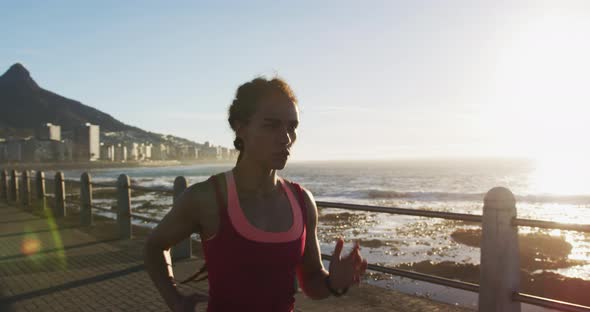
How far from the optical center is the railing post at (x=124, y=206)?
399 inches

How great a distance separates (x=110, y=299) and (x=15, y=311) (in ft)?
3.15

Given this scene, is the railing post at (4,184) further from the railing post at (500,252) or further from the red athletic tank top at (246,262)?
the red athletic tank top at (246,262)

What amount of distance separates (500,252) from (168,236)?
114 inches

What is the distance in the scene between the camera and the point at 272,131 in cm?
192

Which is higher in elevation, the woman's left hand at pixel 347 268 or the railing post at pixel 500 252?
the woman's left hand at pixel 347 268

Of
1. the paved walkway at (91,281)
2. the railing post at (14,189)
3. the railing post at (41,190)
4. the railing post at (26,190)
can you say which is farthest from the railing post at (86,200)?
the railing post at (14,189)

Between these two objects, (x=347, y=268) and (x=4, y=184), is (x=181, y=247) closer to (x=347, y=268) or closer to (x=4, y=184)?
(x=347, y=268)

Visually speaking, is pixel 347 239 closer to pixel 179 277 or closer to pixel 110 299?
pixel 179 277

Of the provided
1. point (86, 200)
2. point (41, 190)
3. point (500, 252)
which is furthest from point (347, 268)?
point (41, 190)

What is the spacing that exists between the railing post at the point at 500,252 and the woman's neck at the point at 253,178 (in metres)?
2.49

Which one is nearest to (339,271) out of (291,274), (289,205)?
(291,274)

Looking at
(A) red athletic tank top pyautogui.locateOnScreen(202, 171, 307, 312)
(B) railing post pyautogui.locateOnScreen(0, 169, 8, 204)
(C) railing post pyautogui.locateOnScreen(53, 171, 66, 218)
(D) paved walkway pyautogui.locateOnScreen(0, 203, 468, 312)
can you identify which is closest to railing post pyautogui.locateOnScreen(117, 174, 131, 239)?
(D) paved walkway pyautogui.locateOnScreen(0, 203, 468, 312)

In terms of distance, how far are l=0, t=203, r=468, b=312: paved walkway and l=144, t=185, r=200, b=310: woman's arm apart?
2.35 metres

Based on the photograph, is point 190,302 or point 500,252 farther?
point 500,252
